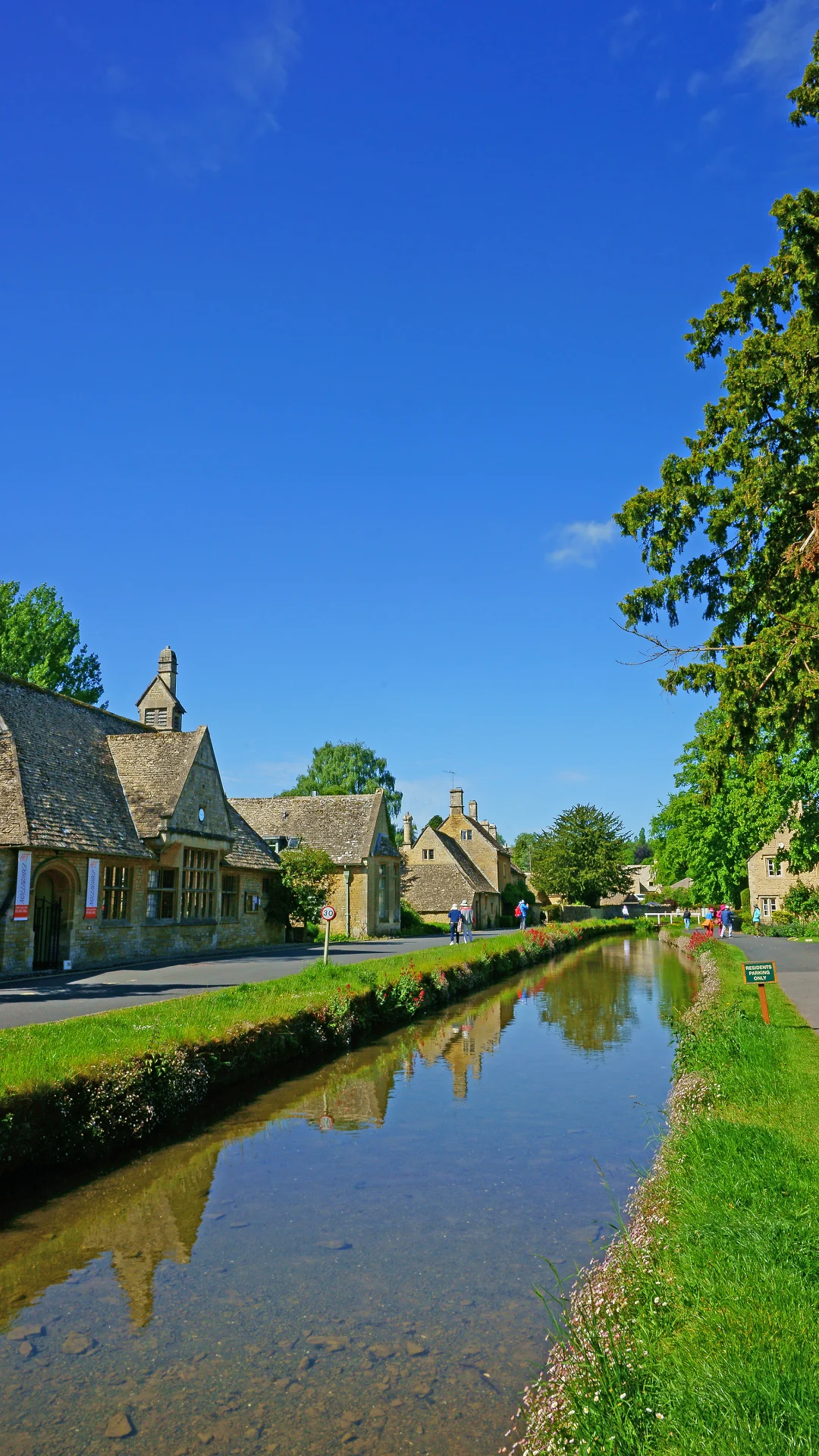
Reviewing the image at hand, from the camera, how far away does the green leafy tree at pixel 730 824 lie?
141ft

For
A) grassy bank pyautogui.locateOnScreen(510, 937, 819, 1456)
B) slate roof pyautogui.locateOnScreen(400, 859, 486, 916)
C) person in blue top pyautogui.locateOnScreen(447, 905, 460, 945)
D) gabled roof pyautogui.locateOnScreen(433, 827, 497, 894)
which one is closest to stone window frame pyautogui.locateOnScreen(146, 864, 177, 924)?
person in blue top pyautogui.locateOnScreen(447, 905, 460, 945)

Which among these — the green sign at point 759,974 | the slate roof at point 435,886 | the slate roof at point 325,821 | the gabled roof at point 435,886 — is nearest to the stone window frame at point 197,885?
the slate roof at point 325,821

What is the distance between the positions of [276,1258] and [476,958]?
843 inches

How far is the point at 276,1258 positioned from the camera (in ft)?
25.5

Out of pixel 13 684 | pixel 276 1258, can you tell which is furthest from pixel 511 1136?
pixel 13 684

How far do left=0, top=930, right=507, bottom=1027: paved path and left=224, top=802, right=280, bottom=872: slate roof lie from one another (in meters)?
3.99

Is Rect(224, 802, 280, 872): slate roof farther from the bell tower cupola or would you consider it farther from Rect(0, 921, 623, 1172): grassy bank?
Rect(0, 921, 623, 1172): grassy bank

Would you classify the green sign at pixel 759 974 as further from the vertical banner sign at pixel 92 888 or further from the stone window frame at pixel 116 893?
the stone window frame at pixel 116 893

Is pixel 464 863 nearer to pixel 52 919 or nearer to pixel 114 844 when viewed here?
pixel 114 844

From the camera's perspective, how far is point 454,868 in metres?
62.9

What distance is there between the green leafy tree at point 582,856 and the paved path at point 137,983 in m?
42.7

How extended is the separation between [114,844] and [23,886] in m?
4.52

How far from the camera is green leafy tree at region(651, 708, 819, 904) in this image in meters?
43.1

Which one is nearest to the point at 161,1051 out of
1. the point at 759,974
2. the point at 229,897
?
the point at 759,974
